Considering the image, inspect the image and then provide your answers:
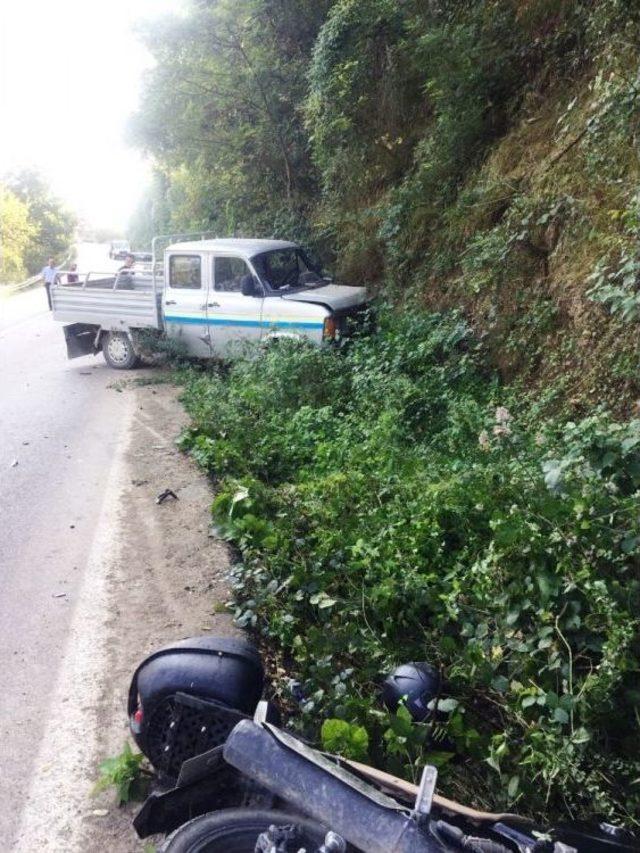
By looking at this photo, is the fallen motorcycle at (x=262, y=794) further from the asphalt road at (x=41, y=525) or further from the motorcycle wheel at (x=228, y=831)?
the asphalt road at (x=41, y=525)

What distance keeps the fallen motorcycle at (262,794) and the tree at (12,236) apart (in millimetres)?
49022

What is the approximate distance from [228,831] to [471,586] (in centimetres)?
191

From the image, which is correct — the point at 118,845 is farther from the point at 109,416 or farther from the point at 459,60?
the point at 459,60

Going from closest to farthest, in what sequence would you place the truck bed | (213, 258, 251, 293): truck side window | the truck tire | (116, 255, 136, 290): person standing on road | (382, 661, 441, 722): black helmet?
(382, 661, 441, 722): black helmet
(213, 258, 251, 293): truck side window
the truck bed
the truck tire
(116, 255, 136, 290): person standing on road

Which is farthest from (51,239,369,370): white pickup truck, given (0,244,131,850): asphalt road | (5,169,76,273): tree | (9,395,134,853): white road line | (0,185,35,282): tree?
(5,169,76,273): tree

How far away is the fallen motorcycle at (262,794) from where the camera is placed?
2.14 m

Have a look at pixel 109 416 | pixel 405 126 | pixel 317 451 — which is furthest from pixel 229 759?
pixel 405 126

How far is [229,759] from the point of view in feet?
7.93

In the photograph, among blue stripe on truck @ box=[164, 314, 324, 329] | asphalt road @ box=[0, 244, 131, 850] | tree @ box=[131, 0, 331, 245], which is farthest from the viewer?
tree @ box=[131, 0, 331, 245]

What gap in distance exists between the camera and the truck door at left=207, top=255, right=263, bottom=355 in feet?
32.3

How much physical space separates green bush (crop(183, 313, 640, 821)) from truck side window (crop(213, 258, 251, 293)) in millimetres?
4240

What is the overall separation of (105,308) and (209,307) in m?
2.41

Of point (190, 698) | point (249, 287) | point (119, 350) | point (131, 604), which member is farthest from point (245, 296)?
Result: point (190, 698)

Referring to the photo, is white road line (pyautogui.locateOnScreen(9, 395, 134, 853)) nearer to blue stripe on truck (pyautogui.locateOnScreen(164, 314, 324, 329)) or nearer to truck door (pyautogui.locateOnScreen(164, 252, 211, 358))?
blue stripe on truck (pyautogui.locateOnScreen(164, 314, 324, 329))
